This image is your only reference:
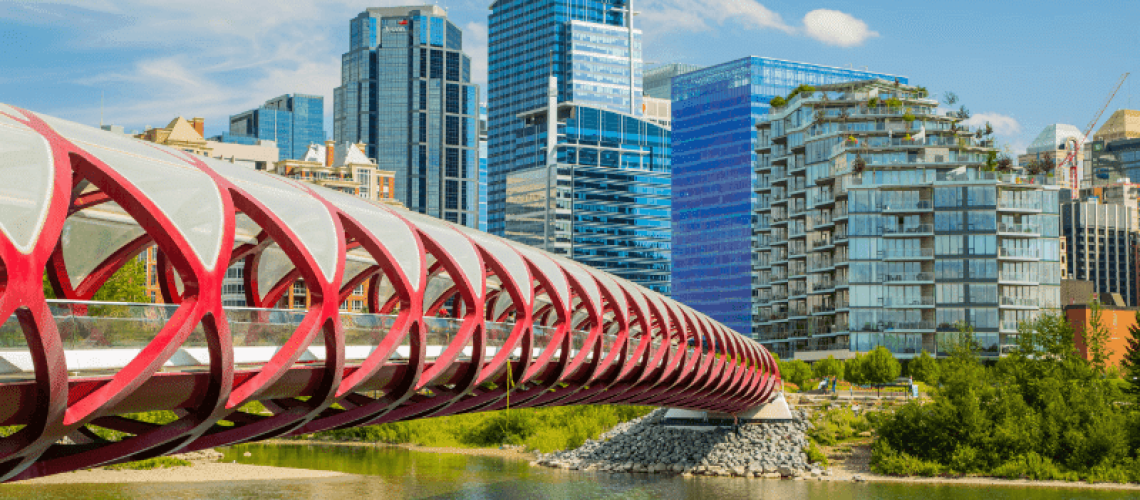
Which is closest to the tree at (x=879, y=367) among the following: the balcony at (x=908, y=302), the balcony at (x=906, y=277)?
the balcony at (x=908, y=302)

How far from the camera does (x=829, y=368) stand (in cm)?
9688

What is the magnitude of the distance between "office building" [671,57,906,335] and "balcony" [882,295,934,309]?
66354 mm

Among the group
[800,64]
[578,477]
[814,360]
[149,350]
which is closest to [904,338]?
[814,360]

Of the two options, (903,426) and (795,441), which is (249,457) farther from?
(903,426)

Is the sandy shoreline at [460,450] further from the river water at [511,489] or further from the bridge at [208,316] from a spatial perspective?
the bridge at [208,316]

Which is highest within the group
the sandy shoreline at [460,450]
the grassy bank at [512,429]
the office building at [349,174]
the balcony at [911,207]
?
the office building at [349,174]

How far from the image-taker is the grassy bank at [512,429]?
246ft

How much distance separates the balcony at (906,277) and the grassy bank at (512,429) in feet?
111

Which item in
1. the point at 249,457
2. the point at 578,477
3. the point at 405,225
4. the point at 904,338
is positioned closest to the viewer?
the point at 405,225

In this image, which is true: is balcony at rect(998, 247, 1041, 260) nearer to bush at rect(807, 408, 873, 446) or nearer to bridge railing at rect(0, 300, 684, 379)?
bush at rect(807, 408, 873, 446)

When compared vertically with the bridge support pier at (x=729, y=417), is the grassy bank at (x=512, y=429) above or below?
below

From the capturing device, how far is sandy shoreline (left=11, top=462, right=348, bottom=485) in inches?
2104

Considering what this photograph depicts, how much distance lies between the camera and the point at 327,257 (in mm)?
18109

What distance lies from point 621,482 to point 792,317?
6105 centimetres
